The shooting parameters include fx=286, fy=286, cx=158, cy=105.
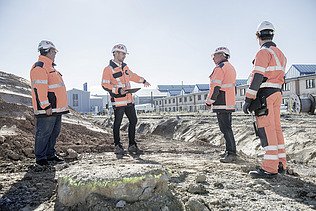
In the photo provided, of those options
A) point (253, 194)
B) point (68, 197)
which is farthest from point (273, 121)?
point (68, 197)

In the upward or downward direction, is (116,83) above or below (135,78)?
below

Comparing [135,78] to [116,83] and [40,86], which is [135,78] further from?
[40,86]

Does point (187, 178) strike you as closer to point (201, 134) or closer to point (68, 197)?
point (68, 197)

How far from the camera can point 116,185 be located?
8.70 feet

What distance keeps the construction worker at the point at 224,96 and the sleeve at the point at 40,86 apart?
296 cm

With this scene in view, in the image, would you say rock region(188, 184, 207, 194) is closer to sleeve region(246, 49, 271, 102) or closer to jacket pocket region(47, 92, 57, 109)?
sleeve region(246, 49, 271, 102)

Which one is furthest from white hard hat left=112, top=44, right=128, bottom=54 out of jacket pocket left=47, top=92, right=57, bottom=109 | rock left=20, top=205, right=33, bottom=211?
rock left=20, top=205, right=33, bottom=211

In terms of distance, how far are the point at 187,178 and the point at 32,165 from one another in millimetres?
2792

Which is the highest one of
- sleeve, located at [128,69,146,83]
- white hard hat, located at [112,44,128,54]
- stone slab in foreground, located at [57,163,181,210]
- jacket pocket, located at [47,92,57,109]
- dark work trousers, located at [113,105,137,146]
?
white hard hat, located at [112,44,128,54]

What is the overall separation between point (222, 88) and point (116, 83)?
239 cm

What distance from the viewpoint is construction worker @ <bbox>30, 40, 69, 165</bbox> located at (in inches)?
200

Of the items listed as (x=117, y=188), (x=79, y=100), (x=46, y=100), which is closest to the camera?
(x=117, y=188)

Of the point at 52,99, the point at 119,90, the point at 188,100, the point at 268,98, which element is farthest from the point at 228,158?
the point at 188,100

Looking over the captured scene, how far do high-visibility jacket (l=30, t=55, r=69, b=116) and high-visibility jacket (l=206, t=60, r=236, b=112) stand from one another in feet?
9.19
